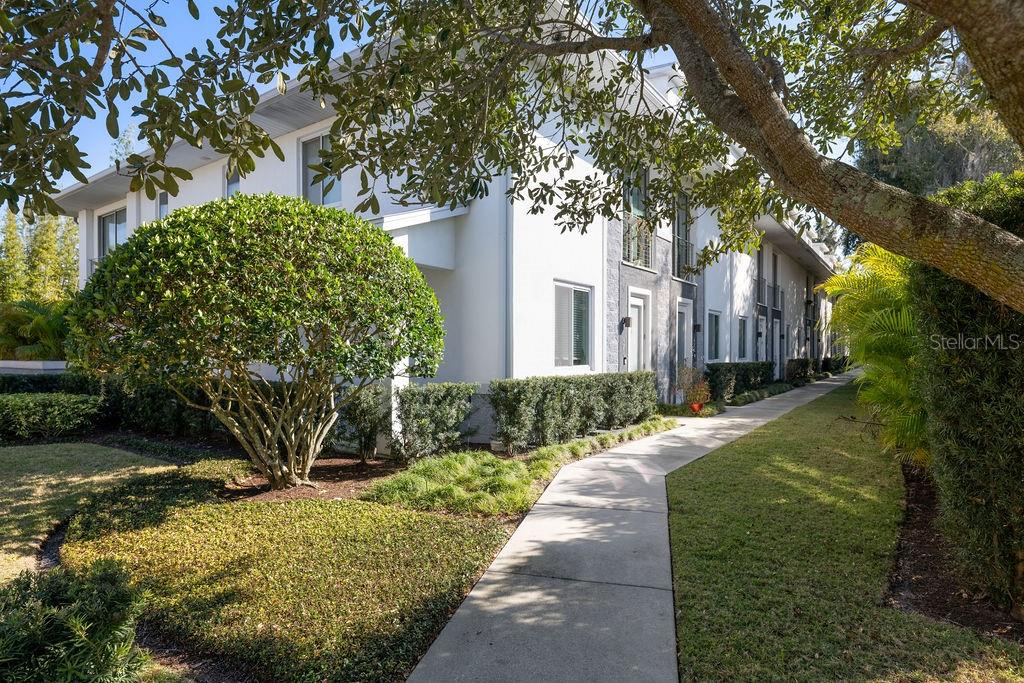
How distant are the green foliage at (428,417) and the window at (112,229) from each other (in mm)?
13922

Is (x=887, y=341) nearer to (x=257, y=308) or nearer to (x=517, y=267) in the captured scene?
(x=517, y=267)

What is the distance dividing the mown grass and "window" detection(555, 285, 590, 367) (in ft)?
19.2

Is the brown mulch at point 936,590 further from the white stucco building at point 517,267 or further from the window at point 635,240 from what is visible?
the window at point 635,240

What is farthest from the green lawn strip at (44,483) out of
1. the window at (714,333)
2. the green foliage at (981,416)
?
the window at (714,333)

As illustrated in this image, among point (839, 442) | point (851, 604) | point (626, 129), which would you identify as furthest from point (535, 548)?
point (839, 442)

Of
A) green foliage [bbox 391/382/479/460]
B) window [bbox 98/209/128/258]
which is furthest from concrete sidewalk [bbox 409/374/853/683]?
window [bbox 98/209/128/258]

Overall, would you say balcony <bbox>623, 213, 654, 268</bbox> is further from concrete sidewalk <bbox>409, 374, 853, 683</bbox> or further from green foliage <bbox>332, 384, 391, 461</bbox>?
concrete sidewalk <bbox>409, 374, 853, 683</bbox>

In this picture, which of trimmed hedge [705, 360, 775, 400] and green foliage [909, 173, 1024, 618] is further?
trimmed hedge [705, 360, 775, 400]

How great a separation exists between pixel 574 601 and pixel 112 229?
1939 centimetres

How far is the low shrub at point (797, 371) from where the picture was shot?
84.4ft

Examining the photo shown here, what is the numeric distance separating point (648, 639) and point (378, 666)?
1.51 meters

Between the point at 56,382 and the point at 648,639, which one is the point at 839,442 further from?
the point at 56,382

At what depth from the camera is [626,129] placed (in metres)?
6.54

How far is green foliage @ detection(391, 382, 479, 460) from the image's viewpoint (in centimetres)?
806
